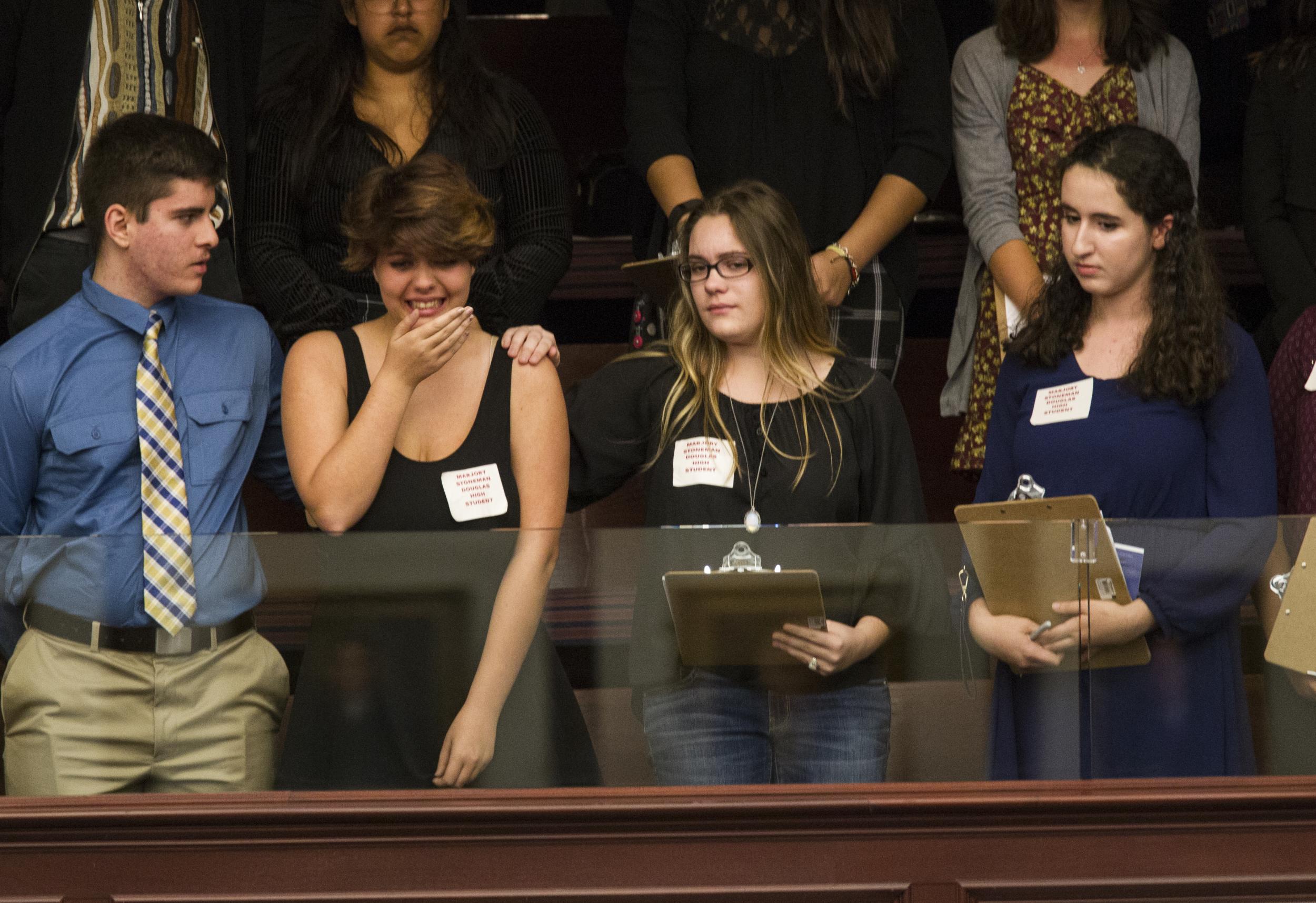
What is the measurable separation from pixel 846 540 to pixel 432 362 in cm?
71

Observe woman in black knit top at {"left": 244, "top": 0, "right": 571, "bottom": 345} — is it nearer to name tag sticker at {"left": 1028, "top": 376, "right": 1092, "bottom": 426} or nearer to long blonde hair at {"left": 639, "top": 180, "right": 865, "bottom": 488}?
long blonde hair at {"left": 639, "top": 180, "right": 865, "bottom": 488}

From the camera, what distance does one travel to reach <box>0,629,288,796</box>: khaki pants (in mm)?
2166

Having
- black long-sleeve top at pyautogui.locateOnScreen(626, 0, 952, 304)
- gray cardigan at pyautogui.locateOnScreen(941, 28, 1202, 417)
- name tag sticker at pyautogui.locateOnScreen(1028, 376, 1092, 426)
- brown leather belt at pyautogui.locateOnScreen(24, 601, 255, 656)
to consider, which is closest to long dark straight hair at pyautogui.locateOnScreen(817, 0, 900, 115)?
black long-sleeve top at pyautogui.locateOnScreen(626, 0, 952, 304)

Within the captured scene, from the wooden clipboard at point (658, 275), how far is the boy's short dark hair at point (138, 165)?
71 centimetres

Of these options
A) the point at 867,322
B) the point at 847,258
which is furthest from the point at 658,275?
the point at 867,322

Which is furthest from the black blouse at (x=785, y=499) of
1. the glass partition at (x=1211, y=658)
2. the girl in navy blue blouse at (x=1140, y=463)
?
the glass partition at (x=1211, y=658)

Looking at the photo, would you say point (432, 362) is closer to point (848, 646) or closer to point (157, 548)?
point (157, 548)

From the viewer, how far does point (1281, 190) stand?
3289 millimetres

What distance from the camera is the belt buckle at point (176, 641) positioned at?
2.19 m

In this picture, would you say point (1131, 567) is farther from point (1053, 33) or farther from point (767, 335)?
point (1053, 33)

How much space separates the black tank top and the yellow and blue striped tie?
0.27 meters

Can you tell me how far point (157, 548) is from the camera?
2201mm

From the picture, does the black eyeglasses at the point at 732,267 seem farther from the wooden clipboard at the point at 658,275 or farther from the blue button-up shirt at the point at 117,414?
the blue button-up shirt at the point at 117,414

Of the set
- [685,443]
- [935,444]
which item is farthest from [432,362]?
[935,444]
